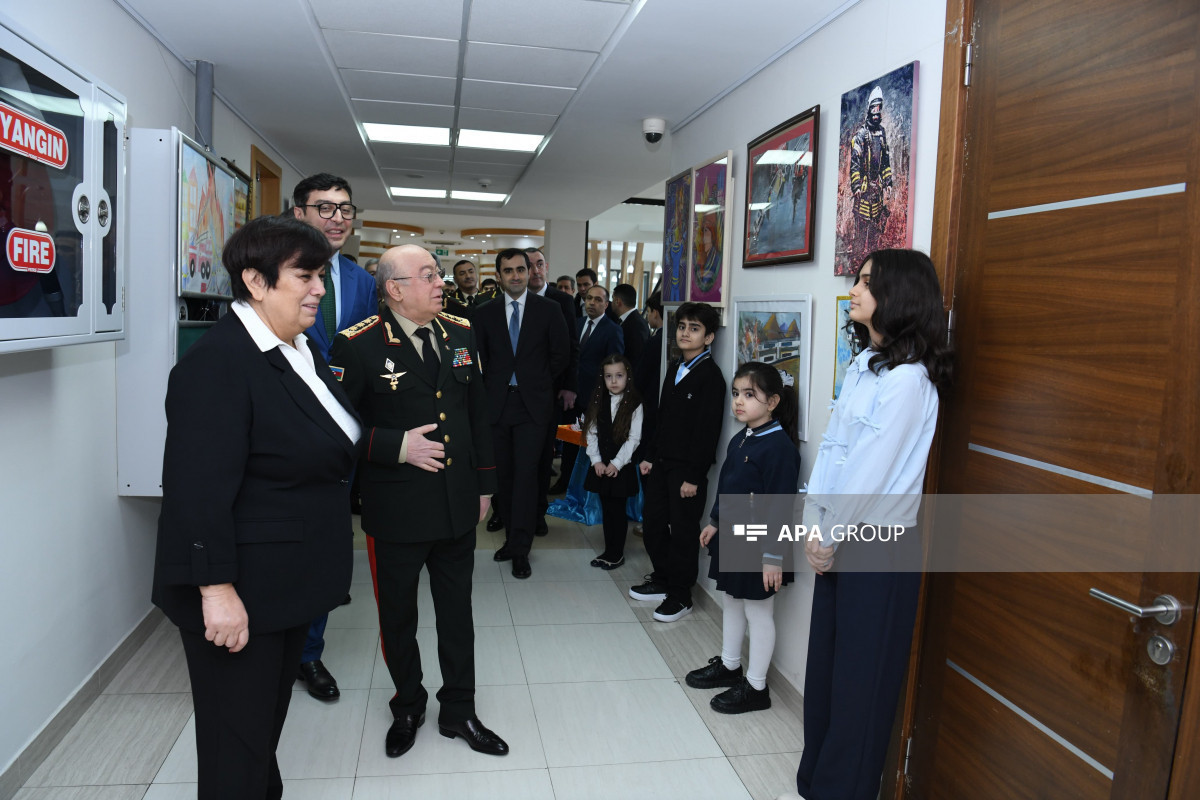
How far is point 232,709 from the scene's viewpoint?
1789 mm

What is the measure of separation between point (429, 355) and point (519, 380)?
1.91m

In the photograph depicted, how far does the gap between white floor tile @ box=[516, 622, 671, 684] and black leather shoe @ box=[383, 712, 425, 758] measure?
656 mm

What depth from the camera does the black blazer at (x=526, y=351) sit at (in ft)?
14.8

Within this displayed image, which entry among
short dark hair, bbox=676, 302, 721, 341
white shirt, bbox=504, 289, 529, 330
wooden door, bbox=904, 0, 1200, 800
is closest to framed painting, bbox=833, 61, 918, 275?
wooden door, bbox=904, 0, 1200, 800

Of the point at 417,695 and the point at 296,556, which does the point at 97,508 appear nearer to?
the point at 417,695

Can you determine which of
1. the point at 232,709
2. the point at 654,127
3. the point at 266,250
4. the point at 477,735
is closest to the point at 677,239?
the point at 654,127

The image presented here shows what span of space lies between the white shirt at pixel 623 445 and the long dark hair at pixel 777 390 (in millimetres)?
1378

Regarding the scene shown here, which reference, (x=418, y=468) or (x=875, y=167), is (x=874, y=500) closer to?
(x=875, y=167)

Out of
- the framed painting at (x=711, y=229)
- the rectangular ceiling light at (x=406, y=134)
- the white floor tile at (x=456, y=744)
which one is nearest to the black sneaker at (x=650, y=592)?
the white floor tile at (x=456, y=744)

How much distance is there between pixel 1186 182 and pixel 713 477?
9.49 ft

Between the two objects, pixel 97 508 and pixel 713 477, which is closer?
pixel 97 508

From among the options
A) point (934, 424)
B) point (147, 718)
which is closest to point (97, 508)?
point (147, 718)

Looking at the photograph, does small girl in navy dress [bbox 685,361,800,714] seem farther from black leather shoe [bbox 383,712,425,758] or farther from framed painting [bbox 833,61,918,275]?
black leather shoe [bbox 383,712,425,758]

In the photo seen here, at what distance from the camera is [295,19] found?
3434mm
